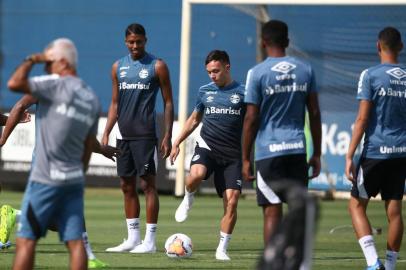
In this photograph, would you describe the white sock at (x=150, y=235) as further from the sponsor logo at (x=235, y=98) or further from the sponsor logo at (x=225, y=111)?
the sponsor logo at (x=235, y=98)

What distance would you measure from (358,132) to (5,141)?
3.95 metres

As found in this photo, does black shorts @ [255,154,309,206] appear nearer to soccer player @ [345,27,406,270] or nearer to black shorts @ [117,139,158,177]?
soccer player @ [345,27,406,270]

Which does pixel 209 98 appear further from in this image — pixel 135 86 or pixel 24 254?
pixel 24 254

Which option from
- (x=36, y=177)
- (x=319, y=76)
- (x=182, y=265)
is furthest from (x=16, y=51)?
(x=36, y=177)

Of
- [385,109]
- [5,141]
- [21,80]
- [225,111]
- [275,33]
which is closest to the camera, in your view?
[21,80]

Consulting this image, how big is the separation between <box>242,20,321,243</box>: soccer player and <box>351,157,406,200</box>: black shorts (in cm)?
101

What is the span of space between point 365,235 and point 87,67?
2137 cm

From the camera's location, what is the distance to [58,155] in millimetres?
9172

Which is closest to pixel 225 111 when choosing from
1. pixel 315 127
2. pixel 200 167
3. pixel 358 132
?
pixel 200 167

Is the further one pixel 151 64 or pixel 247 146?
pixel 151 64

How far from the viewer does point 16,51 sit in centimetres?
3328

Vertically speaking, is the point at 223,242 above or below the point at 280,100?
below

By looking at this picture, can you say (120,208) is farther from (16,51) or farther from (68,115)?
(68,115)

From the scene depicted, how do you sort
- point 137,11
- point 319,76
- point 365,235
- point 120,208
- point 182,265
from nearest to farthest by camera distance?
point 365,235
point 182,265
point 120,208
point 319,76
point 137,11
